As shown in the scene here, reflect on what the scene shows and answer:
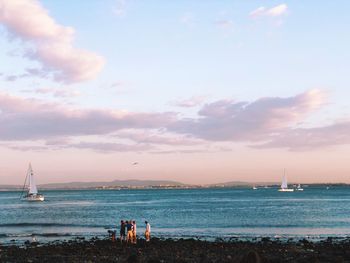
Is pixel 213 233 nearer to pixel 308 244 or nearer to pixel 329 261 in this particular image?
pixel 308 244

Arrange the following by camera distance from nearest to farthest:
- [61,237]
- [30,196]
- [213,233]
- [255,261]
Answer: [255,261] < [61,237] < [213,233] < [30,196]

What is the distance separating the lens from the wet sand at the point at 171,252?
108 ft

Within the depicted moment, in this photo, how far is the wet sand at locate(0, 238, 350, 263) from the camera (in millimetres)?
32938

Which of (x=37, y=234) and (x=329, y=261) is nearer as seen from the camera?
(x=329, y=261)

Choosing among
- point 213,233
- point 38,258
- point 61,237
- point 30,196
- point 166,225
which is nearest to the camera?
point 38,258

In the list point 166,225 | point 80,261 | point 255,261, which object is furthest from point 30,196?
point 255,261

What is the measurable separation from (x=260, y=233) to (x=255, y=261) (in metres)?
38.0

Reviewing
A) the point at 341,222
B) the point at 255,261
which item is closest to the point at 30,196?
the point at 341,222

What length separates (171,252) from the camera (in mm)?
37125

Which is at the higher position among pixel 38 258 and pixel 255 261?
pixel 255 261

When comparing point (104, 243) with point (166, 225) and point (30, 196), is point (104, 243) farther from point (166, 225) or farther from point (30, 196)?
point (30, 196)

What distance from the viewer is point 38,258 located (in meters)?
34.2

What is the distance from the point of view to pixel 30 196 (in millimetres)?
166000

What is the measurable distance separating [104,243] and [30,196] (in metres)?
130
